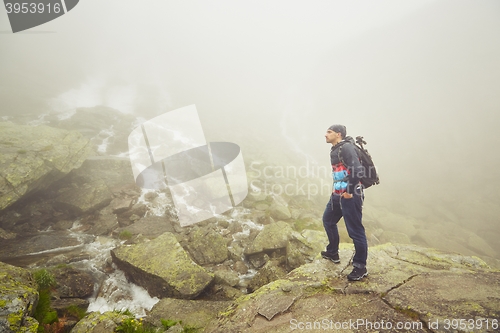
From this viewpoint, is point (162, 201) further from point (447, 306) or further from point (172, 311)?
point (447, 306)

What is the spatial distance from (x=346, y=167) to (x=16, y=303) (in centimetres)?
693

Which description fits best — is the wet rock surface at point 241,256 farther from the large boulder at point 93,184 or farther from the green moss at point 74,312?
the green moss at point 74,312

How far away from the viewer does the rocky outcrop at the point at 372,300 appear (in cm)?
332

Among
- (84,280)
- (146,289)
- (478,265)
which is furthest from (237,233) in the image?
(478,265)

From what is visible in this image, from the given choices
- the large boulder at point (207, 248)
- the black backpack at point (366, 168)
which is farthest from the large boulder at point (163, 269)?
the black backpack at point (366, 168)

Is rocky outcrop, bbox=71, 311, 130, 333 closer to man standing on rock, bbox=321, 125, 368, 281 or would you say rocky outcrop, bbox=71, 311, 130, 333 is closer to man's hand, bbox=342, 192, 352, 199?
man standing on rock, bbox=321, 125, 368, 281

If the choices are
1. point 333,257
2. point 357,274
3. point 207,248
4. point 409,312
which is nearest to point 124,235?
point 207,248

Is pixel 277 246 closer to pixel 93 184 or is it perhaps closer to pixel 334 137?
pixel 334 137

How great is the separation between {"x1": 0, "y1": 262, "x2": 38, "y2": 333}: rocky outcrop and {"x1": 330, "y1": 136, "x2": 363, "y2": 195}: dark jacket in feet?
21.1

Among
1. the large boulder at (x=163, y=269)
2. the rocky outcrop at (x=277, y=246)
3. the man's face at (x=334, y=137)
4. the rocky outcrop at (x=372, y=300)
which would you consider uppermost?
the man's face at (x=334, y=137)

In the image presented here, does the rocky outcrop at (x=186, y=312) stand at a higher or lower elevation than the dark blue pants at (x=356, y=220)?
lower

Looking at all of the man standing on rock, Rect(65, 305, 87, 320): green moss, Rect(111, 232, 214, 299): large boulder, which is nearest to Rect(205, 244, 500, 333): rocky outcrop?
the man standing on rock

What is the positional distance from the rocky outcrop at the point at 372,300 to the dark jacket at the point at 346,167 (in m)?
2.03

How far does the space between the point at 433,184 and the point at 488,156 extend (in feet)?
58.6
